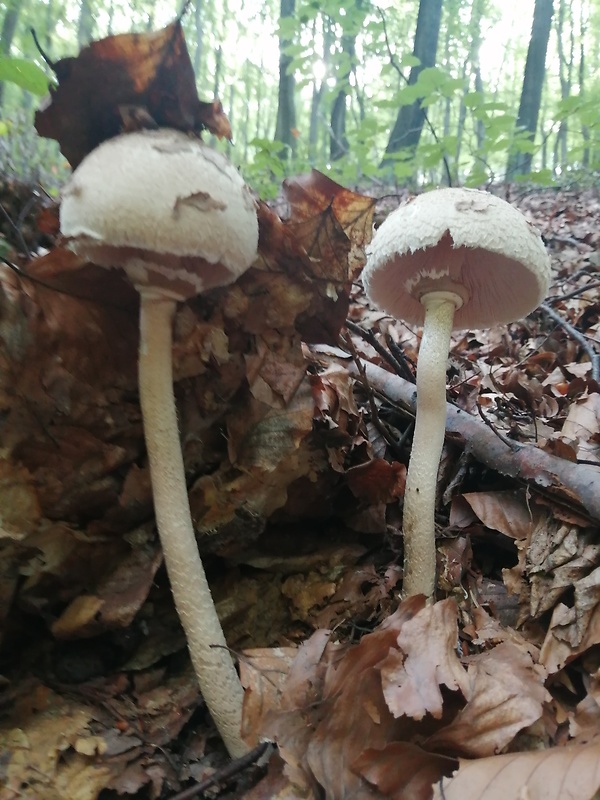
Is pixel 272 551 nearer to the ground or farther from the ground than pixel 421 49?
nearer to the ground

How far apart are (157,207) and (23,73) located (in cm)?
157

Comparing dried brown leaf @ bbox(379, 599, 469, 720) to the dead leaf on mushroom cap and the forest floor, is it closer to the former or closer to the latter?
the forest floor

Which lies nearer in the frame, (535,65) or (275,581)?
(275,581)

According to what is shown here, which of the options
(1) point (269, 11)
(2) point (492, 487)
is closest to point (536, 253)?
(2) point (492, 487)

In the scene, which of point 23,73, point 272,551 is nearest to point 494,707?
point 272,551

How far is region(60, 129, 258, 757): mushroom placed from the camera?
1.53m

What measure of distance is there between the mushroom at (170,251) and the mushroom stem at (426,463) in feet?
2.72

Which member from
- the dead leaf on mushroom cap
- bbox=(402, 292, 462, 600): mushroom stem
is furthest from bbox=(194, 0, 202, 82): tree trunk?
bbox=(402, 292, 462, 600): mushroom stem

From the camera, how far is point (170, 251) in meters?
1.56

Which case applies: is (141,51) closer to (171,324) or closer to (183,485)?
(171,324)

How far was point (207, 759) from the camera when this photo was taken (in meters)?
1.93

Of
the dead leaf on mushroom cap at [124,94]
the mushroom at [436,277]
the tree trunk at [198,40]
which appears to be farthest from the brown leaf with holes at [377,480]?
the tree trunk at [198,40]

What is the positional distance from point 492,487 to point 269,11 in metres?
20.3

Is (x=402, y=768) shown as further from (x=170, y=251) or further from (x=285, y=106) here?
(x=285, y=106)
